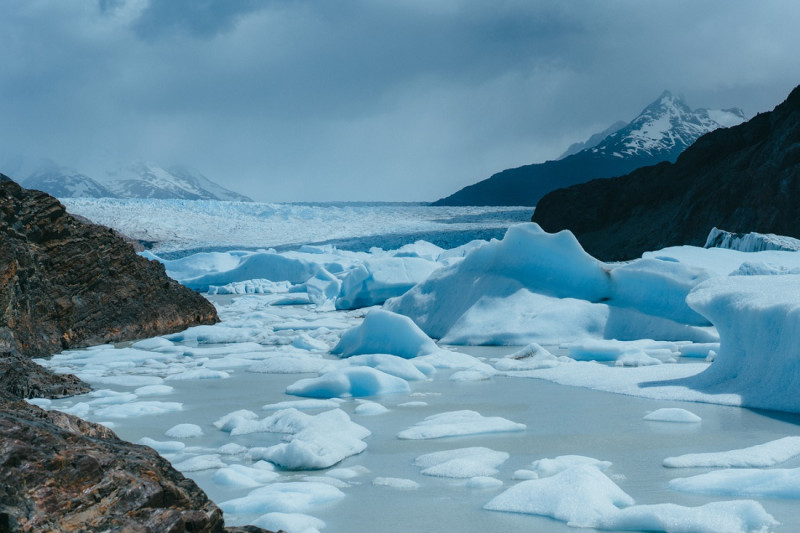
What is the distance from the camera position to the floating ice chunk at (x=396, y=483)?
324 centimetres

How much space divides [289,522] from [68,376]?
12.3 ft

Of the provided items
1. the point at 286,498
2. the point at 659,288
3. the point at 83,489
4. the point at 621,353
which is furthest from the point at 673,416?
the point at 659,288

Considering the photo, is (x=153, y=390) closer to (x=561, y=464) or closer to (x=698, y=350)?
(x=561, y=464)

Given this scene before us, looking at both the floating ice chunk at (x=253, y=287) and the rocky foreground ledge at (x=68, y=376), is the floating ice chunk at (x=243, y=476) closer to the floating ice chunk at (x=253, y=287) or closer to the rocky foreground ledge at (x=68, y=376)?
the rocky foreground ledge at (x=68, y=376)

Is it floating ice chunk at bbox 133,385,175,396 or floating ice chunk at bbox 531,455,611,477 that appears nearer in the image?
floating ice chunk at bbox 531,455,611,477

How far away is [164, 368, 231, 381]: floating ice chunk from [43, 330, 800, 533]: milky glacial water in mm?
156

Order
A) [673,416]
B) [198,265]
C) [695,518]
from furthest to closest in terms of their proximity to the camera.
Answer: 1. [198,265]
2. [673,416]
3. [695,518]

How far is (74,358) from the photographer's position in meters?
8.00

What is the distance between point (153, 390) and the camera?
592cm

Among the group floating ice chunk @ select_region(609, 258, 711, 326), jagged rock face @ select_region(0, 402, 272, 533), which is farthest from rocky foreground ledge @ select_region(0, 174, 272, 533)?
floating ice chunk @ select_region(609, 258, 711, 326)

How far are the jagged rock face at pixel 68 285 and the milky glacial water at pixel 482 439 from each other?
2582 millimetres

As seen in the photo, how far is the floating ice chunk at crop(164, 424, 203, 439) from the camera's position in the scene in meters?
4.31

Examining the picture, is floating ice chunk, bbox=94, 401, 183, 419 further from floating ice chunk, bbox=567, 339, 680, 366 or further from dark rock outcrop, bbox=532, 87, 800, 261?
dark rock outcrop, bbox=532, 87, 800, 261

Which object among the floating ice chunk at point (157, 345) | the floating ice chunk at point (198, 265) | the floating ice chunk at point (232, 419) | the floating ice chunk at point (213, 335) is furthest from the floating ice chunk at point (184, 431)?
the floating ice chunk at point (198, 265)
